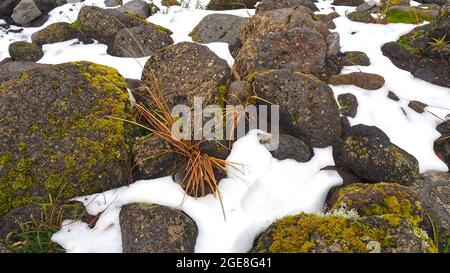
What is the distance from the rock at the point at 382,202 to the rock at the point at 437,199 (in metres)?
0.17

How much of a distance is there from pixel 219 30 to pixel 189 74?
227 cm

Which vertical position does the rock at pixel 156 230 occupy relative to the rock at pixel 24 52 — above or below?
below

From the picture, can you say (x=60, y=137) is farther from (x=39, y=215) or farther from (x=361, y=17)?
(x=361, y=17)

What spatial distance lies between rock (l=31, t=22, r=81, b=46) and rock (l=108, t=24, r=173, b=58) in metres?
0.95

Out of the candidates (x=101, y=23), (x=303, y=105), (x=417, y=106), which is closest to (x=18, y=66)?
(x=101, y=23)

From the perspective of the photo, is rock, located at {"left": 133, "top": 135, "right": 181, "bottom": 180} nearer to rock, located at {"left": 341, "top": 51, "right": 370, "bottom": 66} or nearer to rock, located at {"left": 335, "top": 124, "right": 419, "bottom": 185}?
rock, located at {"left": 335, "top": 124, "right": 419, "bottom": 185}

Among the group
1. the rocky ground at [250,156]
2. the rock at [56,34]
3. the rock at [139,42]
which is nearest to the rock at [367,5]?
the rocky ground at [250,156]

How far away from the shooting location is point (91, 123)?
9.95ft

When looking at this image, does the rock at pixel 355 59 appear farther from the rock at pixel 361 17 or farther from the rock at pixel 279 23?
the rock at pixel 361 17

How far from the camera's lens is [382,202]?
2.61m

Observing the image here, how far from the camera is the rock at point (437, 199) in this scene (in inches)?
105

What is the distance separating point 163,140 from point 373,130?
212cm

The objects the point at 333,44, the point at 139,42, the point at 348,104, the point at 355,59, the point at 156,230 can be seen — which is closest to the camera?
the point at 156,230
